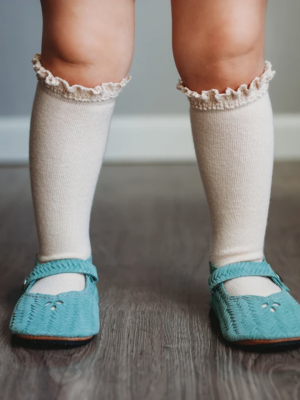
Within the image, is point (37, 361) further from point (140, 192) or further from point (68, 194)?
point (140, 192)

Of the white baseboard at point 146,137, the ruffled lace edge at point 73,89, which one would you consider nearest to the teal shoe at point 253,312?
the ruffled lace edge at point 73,89

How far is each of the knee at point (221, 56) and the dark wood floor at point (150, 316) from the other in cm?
29

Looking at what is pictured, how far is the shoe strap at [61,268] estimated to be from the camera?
2.17 ft

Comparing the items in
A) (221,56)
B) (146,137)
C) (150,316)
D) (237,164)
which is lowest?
(146,137)

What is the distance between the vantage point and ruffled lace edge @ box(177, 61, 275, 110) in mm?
620

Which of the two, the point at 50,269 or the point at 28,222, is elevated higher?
the point at 50,269

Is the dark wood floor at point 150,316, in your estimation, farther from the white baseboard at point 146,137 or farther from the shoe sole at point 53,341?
the white baseboard at point 146,137

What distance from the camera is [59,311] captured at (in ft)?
2.00

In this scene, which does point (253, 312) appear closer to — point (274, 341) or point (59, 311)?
point (274, 341)

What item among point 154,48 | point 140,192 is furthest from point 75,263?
point 154,48

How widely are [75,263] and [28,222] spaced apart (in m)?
0.41

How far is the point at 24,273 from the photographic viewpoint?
79 cm

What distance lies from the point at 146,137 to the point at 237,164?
1.03 meters

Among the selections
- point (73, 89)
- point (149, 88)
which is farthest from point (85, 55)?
point (149, 88)
